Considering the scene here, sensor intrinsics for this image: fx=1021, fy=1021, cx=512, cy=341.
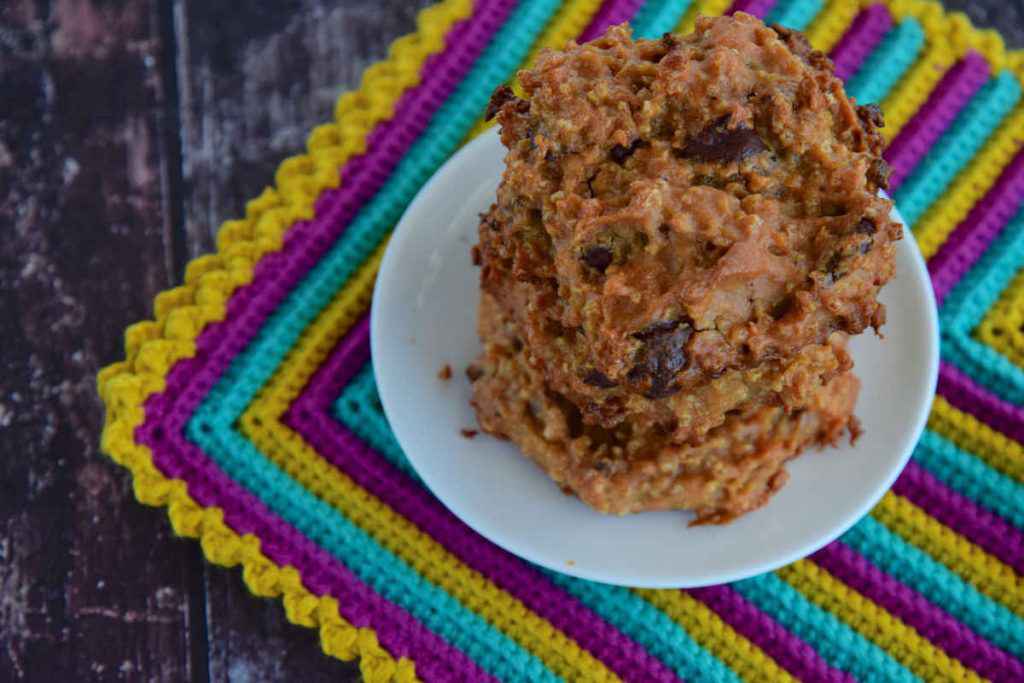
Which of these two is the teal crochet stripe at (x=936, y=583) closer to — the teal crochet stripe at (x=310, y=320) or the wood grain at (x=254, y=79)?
the teal crochet stripe at (x=310, y=320)

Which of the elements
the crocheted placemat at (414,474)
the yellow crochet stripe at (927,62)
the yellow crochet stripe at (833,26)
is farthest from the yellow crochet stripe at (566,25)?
the yellow crochet stripe at (927,62)

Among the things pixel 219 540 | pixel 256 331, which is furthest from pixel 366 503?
pixel 256 331

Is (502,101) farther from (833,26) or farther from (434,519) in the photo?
(833,26)

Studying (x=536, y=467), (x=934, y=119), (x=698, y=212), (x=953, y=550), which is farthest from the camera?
(x=934, y=119)

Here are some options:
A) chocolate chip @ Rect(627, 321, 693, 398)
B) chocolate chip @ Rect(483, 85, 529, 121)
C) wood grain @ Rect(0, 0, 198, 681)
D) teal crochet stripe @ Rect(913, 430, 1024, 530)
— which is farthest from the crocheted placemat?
chocolate chip @ Rect(627, 321, 693, 398)

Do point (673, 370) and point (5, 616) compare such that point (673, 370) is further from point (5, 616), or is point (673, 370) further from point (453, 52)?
point (5, 616)

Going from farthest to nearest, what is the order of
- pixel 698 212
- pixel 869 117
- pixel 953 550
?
1. pixel 953 550
2. pixel 869 117
3. pixel 698 212

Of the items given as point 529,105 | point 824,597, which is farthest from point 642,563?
point 529,105
